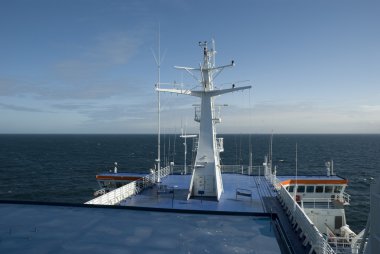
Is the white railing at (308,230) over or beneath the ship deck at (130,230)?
beneath

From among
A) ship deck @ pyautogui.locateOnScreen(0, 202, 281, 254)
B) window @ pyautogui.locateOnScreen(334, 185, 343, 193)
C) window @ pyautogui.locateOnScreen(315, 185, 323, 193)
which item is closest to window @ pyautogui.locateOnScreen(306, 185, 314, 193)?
window @ pyautogui.locateOnScreen(315, 185, 323, 193)

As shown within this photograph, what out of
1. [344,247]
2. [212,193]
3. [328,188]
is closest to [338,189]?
[328,188]

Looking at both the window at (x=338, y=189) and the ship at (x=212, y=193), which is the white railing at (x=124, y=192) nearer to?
the ship at (x=212, y=193)

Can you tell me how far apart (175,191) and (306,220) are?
1392 cm

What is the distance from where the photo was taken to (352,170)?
85.6m

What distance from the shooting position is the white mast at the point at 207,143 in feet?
84.8

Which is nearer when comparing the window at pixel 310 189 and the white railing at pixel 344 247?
the white railing at pixel 344 247

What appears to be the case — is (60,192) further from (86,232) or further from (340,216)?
(86,232)

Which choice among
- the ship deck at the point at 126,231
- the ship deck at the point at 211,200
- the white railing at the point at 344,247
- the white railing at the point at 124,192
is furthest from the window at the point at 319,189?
the ship deck at the point at 126,231

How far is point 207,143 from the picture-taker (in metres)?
26.4

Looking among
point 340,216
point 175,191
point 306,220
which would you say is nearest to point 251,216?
point 306,220

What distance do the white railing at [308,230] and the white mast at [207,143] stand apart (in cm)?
623

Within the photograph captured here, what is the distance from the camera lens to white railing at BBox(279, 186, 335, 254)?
13.0 meters

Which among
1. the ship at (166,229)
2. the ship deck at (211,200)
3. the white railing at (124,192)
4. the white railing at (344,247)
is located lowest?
the white railing at (344,247)
